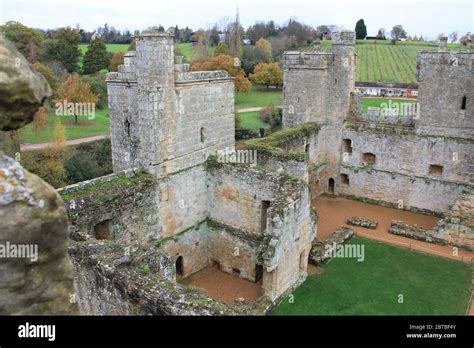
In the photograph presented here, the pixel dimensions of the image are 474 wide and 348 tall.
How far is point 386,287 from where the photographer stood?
17156mm

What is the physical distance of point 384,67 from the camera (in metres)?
61.6

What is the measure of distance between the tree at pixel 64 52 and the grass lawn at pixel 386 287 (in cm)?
4191

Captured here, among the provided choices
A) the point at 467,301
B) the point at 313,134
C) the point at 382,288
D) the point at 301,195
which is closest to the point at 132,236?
the point at 301,195

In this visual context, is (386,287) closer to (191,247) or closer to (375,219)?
(375,219)

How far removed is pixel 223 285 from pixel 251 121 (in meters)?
32.0

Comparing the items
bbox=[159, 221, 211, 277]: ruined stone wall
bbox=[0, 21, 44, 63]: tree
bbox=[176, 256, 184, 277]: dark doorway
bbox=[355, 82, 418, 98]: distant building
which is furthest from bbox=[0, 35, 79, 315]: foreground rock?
bbox=[355, 82, 418, 98]: distant building

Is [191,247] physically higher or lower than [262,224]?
lower

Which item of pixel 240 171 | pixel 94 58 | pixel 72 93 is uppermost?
pixel 94 58

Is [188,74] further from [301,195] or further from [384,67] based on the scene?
[384,67]

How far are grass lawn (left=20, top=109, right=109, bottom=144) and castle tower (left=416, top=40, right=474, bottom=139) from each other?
2647cm

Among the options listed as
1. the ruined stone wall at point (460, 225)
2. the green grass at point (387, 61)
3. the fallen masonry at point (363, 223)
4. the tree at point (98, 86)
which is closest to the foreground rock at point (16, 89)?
the ruined stone wall at point (460, 225)

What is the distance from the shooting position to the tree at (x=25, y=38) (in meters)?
43.3

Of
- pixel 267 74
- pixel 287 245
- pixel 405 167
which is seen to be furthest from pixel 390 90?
pixel 287 245

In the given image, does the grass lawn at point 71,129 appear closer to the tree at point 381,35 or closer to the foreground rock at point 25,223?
the foreground rock at point 25,223
